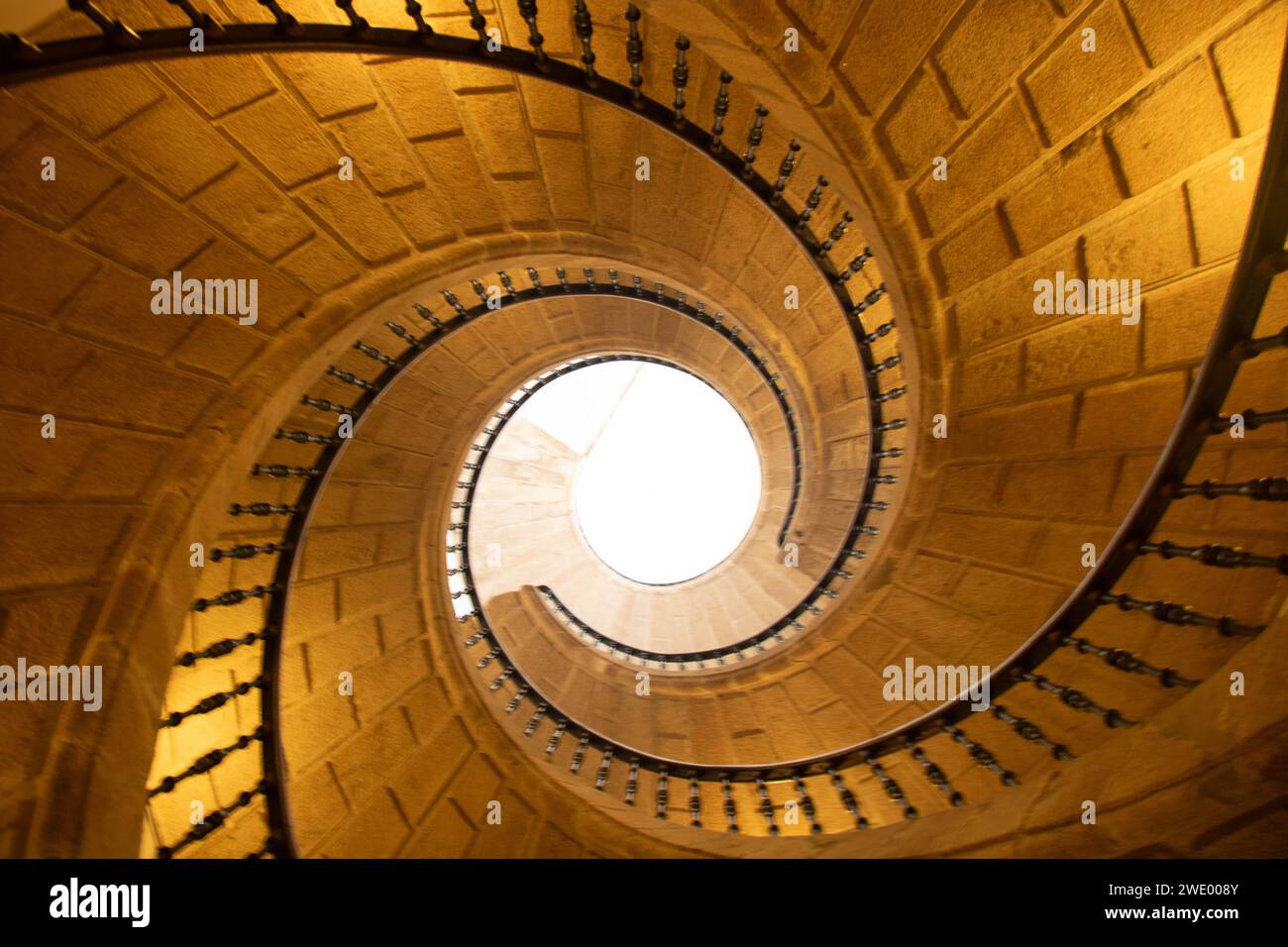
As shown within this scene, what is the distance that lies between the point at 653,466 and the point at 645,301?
737cm

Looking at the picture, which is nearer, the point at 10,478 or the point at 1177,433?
the point at 1177,433

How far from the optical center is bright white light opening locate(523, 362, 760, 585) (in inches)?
417

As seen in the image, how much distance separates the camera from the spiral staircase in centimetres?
239

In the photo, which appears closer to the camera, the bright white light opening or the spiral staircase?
the spiral staircase

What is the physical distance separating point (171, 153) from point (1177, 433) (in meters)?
4.27

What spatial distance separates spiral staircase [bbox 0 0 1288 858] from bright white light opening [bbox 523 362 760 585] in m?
4.99

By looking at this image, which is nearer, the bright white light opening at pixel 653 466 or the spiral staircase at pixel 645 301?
the spiral staircase at pixel 645 301

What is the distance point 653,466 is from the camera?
1247cm

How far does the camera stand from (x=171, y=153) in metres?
2.69

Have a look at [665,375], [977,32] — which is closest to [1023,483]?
[977,32]

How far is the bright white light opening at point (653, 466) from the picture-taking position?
34.8 ft

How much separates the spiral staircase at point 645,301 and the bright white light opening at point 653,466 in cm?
499
